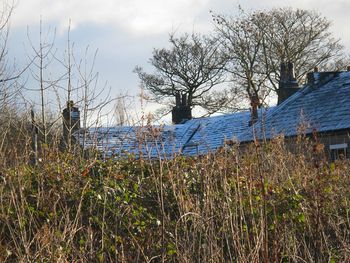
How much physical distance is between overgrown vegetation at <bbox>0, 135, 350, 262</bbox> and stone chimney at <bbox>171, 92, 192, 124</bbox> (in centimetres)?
2951

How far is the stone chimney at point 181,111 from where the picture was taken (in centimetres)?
3834

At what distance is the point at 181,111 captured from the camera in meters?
38.5

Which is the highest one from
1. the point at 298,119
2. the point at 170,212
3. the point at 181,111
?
the point at 181,111

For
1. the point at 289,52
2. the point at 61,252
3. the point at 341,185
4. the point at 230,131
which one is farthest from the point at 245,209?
the point at 289,52

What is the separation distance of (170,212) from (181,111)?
1241 inches

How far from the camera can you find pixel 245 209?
692 centimetres

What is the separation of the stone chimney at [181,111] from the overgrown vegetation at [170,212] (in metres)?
29.5

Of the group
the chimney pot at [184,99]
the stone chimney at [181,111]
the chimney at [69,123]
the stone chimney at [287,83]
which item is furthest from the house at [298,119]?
the chimney at [69,123]

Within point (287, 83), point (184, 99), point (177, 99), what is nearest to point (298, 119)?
point (287, 83)

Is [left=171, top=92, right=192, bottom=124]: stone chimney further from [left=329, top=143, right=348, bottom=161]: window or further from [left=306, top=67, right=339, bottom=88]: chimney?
[left=329, top=143, right=348, bottom=161]: window

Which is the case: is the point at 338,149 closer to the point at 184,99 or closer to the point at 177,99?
the point at 184,99

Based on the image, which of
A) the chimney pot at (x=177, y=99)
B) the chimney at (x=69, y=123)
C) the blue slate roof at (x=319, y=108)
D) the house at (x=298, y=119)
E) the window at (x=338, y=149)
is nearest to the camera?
the chimney at (x=69, y=123)

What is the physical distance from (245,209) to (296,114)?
1963 centimetres

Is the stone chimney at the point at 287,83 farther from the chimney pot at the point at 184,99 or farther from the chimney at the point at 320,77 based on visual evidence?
the chimney pot at the point at 184,99
